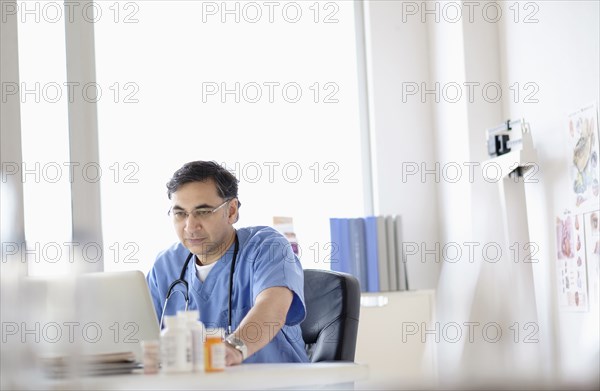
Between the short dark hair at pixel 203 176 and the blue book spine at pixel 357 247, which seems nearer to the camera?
the short dark hair at pixel 203 176

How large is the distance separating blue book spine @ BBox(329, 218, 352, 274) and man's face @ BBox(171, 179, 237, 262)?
128 centimetres

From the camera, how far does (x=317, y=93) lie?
4301mm

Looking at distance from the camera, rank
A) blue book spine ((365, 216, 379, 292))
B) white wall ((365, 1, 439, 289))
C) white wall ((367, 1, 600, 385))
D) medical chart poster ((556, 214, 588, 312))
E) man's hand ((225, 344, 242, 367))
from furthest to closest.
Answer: white wall ((365, 1, 439, 289)), blue book spine ((365, 216, 379, 292)), white wall ((367, 1, 600, 385)), medical chart poster ((556, 214, 588, 312)), man's hand ((225, 344, 242, 367))

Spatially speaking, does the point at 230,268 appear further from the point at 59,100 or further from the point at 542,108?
the point at 542,108

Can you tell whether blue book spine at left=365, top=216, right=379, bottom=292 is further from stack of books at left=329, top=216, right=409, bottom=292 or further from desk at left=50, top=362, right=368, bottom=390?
desk at left=50, top=362, right=368, bottom=390

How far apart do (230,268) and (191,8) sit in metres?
1.93

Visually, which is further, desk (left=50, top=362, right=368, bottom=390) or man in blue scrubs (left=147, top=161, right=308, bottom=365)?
man in blue scrubs (left=147, top=161, right=308, bottom=365)

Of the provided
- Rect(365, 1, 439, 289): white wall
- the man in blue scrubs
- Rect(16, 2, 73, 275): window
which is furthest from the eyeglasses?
Rect(365, 1, 439, 289): white wall

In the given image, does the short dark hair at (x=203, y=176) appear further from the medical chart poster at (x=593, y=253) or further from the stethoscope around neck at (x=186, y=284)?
the medical chart poster at (x=593, y=253)

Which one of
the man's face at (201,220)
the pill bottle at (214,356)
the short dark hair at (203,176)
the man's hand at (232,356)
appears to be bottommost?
the man's hand at (232,356)

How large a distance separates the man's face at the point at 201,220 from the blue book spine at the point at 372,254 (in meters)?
1.32

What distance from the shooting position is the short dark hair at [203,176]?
2.62 m

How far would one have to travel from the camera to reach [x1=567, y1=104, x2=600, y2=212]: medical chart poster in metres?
3.00

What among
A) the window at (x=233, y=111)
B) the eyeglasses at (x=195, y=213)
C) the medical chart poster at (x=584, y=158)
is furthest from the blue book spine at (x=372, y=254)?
the eyeglasses at (x=195, y=213)
